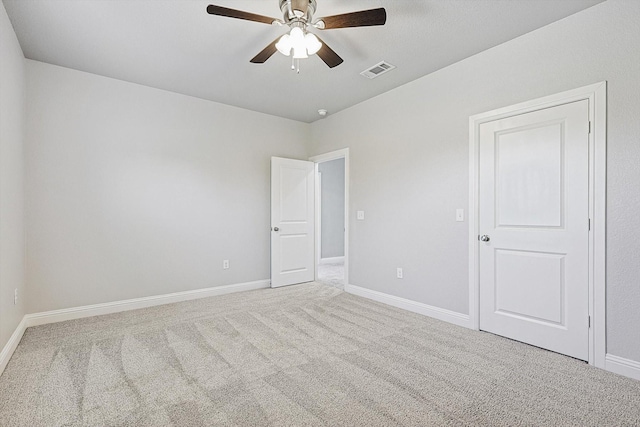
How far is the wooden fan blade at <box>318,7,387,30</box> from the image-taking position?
1.89 m

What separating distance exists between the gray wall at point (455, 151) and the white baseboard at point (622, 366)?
57 mm

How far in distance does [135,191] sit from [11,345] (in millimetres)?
1796

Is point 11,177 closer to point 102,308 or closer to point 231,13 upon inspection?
point 102,308

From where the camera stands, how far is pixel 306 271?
5.03 m

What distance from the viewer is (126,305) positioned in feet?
11.7

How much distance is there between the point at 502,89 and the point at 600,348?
2.20 meters

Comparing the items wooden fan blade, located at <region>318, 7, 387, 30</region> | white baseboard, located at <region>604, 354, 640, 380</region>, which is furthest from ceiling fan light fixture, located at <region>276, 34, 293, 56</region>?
white baseboard, located at <region>604, 354, 640, 380</region>

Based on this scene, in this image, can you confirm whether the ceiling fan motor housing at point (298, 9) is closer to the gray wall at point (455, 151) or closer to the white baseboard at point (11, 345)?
the gray wall at point (455, 151)

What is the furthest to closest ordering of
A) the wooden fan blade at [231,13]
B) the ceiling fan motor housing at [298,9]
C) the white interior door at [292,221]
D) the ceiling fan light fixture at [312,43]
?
the white interior door at [292,221]
the ceiling fan light fixture at [312,43]
the ceiling fan motor housing at [298,9]
the wooden fan blade at [231,13]

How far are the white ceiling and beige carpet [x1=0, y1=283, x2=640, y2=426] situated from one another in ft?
8.64

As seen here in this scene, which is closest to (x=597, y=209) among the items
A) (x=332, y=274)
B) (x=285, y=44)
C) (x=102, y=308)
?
(x=285, y=44)

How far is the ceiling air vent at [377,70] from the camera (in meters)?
3.16

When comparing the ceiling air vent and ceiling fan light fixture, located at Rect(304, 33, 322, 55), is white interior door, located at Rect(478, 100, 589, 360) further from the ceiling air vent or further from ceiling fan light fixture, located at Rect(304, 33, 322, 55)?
ceiling fan light fixture, located at Rect(304, 33, 322, 55)

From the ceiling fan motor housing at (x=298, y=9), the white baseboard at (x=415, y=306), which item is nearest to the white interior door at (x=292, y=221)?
the white baseboard at (x=415, y=306)
